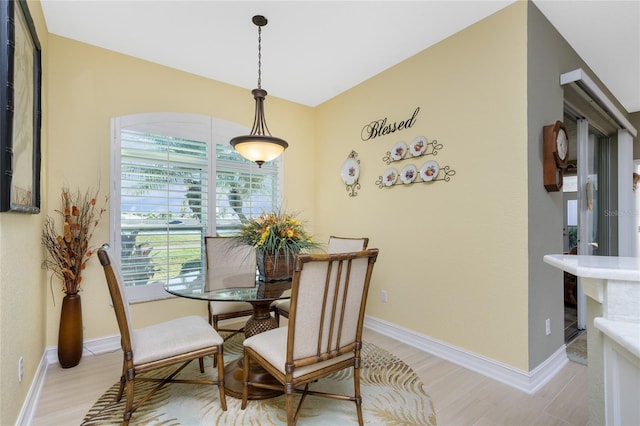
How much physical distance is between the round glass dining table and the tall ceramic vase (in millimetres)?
973

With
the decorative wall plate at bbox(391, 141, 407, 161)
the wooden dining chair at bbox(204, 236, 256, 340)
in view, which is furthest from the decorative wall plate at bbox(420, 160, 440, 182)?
the wooden dining chair at bbox(204, 236, 256, 340)

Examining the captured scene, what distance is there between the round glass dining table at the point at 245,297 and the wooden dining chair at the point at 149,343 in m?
0.24

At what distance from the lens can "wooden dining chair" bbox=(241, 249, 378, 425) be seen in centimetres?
153

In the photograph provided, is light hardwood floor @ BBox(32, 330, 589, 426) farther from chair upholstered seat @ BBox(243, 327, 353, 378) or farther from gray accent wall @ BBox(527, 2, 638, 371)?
chair upholstered seat @ BBox(243, 327, 353, 378)

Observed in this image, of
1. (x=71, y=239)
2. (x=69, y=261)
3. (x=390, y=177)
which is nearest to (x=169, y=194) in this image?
(x=71, y=239)

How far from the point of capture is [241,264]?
3.04 m

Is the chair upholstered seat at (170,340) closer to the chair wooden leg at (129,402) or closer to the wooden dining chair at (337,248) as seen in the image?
the chair wooden leg at (129,402)

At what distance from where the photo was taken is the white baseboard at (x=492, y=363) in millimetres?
2176

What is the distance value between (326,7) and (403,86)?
45.2 inches

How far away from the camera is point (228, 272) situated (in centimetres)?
270

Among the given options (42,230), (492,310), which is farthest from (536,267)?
(42,230)

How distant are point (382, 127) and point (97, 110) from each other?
2.79 m

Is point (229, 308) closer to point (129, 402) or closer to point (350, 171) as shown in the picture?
point (129, 402)

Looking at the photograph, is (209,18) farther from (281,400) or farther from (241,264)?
(281,400)
